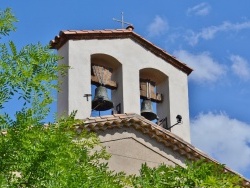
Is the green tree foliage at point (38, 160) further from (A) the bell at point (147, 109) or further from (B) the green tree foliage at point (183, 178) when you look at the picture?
(A) the bell at point (147, 109)

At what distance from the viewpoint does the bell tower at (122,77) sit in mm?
16125

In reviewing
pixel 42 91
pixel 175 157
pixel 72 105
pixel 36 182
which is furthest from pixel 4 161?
pixel 175 157

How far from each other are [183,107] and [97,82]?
2.26 meters

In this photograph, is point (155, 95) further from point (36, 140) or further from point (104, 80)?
point (36, 140)

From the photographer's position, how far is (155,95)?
17.4 m

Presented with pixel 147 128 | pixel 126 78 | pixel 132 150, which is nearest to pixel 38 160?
pixel 132 150

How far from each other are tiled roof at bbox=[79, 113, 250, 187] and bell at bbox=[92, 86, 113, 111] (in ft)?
1.00

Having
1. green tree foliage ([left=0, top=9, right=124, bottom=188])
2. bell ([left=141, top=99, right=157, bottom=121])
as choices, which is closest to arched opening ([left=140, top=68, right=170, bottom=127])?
bell ([left=141, top=99, right=157, bottom=121])

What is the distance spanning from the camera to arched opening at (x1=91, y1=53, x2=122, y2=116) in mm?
16188

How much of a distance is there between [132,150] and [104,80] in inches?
57.8

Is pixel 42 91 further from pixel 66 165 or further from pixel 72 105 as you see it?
pixel 72 105

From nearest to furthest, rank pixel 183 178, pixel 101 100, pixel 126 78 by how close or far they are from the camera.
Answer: pixel 183 178
pixel 101 100
pixel 126 78

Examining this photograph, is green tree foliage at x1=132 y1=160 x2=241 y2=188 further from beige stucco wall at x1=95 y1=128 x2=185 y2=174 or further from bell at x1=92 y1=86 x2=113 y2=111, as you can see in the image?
bell at x1=92 y1=86 x2=113 y2=111

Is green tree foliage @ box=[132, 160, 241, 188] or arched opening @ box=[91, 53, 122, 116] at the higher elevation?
arched opening @ box=[91, 53, 122, 116]
